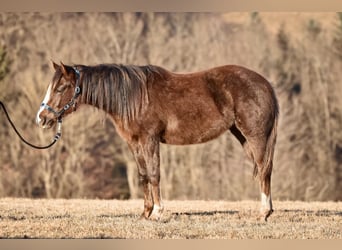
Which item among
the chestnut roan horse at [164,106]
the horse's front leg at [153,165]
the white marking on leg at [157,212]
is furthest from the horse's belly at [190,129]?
the white marking on leg at [157,212]

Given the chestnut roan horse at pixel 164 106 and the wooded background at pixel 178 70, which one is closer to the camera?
the chestnut roan horse at pixel 164 106

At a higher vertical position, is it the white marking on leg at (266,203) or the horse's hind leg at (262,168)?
the horse's hind leg at (262,168)

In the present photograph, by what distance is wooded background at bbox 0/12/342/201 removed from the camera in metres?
18.7

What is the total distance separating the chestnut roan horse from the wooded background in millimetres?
9906

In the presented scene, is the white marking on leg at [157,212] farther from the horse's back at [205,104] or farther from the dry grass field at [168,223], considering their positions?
the horse's back at [205,104]

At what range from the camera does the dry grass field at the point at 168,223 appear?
23.2ft

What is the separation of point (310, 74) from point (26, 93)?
30.7 ft

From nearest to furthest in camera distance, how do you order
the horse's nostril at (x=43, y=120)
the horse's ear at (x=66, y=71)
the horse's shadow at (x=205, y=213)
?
the horse's ear at (x=66, y=71) < the horse's nostril at (x=43, y=120) < the horse's shadow at (x=205, y=213)

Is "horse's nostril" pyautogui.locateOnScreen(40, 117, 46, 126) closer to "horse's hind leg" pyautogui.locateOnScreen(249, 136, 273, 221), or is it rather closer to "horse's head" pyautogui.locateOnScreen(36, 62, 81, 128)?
"horse's head" pyautogui.locateOnScreen(36, 62, 81, 128)

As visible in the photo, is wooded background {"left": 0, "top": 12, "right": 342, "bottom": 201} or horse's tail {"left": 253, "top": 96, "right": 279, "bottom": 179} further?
wooded background {"left": 0, "top": 12, "right": 342, "bottom": 201}

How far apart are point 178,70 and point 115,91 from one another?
412 inches

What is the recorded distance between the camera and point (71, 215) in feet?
→ 28.1

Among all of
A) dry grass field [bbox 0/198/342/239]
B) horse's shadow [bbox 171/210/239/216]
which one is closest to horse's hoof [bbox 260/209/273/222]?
dry grass field [bbox 0/198/342/239]

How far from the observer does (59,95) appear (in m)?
8.02
